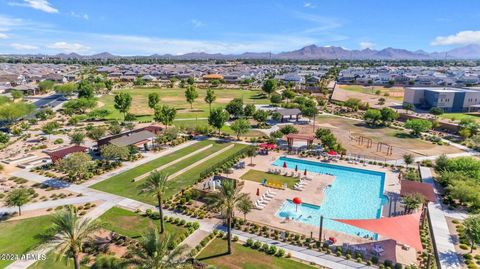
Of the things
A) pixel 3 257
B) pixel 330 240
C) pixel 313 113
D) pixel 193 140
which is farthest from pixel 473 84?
pixel 3 257

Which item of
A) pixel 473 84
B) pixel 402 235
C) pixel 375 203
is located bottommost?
pixel 375 203

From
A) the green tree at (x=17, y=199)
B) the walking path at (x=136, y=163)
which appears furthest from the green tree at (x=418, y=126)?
the green tree at (x=17, y=199)

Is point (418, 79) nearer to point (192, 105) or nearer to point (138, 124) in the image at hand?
point (192, 105)

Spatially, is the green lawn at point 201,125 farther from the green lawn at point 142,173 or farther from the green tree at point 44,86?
the green tree at point 44,86

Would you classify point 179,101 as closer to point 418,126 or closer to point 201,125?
point 201,125

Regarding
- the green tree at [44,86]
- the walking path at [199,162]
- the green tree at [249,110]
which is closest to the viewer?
the walking path at [199,162]

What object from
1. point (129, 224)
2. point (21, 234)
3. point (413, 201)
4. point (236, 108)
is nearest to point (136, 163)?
point (129, 224)
